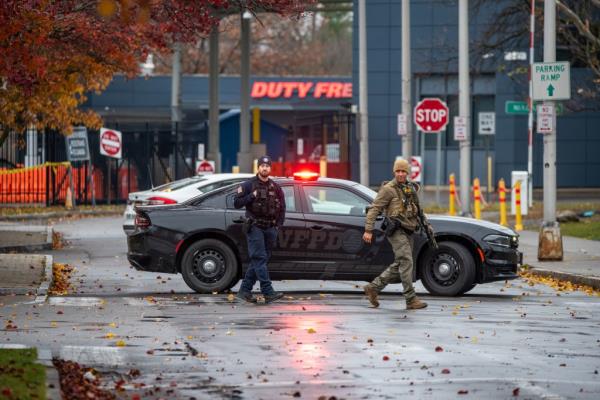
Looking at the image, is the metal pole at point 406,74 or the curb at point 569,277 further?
the metal pole at point 406,74

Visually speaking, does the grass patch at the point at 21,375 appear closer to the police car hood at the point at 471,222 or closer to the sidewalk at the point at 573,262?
the police car hood at the point at 471,222

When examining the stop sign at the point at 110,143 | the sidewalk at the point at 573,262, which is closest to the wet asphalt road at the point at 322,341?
the sidewalk at the point at 573,262

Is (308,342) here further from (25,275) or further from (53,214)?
(53,214)

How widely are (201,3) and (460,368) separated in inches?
350

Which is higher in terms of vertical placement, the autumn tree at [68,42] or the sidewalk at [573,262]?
the autumn tree at [68,42]

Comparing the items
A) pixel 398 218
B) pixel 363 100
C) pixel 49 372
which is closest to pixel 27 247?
pixel 398 218

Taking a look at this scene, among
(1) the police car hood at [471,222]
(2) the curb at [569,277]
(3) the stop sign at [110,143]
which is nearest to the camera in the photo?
(1) the police car hood at [471,222]

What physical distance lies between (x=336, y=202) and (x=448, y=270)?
1.60 metres

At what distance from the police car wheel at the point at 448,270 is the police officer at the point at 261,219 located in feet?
6.91

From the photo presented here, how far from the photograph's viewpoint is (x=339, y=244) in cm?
1802

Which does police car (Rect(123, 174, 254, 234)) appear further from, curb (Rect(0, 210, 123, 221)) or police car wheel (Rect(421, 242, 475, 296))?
curb (Rect(0, 210, 123, 221))

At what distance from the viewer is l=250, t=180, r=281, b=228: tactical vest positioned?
16.9 meters

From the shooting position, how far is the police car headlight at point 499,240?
59.3 ft

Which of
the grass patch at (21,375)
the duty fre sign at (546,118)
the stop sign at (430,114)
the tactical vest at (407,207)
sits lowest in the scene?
the grass patch at (21,375)
